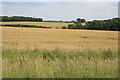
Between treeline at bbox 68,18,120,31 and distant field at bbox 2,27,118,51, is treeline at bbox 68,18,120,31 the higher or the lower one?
the higher one

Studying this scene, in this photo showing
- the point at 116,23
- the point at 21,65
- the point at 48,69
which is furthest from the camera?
the point at 116,23

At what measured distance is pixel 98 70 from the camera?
493 centimetres

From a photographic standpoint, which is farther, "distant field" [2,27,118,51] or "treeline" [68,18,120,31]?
"treeline" [68,18,120,31]

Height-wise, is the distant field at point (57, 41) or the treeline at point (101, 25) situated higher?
the treeline at point (101, 25)

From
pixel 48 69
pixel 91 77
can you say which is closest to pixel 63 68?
pixel 48 69

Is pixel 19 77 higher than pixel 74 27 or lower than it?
lower

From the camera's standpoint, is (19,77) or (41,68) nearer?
(19,77)

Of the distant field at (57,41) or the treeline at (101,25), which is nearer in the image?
the distant field at (57,41)

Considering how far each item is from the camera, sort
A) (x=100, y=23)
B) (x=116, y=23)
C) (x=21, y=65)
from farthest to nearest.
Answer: (x=100, y=23) < (x=116, y=23) < (x=21, y=65)

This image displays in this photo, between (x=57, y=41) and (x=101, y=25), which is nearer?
(x=57, y=41)

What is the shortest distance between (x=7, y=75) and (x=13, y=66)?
0.61 meters

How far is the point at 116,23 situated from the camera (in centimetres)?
4828

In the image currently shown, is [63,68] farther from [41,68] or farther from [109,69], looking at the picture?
[109,69]

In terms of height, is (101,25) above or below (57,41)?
above
